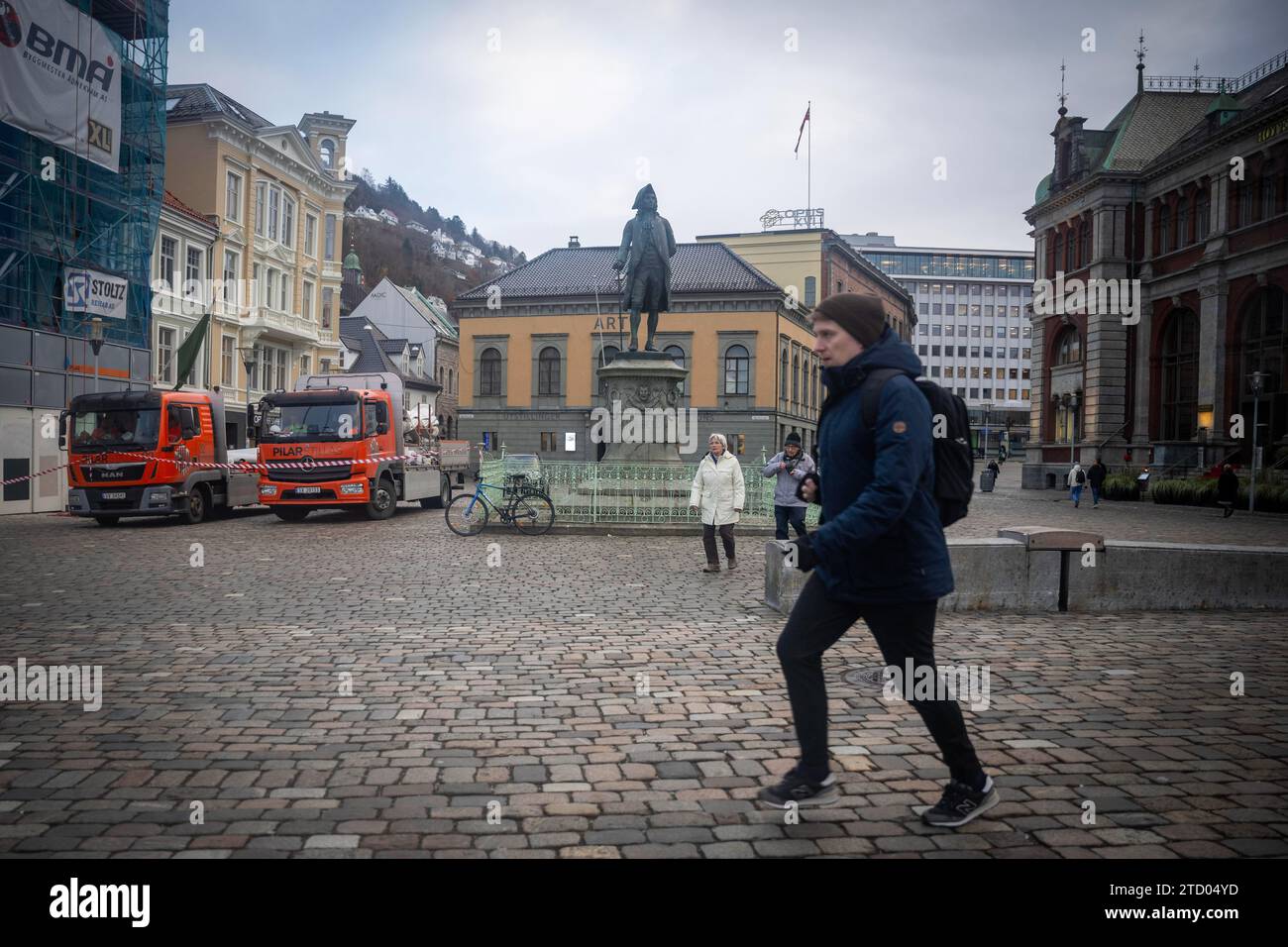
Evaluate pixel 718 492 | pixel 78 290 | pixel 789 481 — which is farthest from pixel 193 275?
pixel 789 481

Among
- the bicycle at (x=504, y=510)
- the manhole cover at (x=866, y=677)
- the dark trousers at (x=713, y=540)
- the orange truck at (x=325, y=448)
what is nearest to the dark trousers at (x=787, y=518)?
the dark trousers at (x=713, y=540)

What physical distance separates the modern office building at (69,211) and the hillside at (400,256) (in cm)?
5367

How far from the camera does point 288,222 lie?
151ft

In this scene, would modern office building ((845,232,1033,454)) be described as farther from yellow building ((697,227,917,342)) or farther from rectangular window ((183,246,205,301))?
rectangular window ((183,246,205,301))

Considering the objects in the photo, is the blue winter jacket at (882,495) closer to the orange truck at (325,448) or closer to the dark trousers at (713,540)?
the dark trousers at (713,540)

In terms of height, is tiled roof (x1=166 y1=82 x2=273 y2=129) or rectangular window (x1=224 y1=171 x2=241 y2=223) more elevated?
tiled roof (x1=166 y1=82 x2=273 y2=129)

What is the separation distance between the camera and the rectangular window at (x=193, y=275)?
38.0m

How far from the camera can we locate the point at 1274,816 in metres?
4.06

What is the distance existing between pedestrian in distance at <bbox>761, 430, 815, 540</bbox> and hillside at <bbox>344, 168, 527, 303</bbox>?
76318 millimetres

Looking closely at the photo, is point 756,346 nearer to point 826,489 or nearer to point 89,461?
point 89,461

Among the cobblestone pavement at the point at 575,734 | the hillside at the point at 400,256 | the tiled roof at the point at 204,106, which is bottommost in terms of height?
the cobblestone pavement at the point at 575,734

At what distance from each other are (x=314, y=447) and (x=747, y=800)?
58.8ft

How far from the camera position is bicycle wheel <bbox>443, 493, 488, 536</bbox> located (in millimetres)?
17688

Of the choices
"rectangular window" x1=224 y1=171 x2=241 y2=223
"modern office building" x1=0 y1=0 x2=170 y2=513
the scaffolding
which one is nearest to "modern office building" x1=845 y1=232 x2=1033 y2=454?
"rectangular window" x1=224 y1=171 x2=241 y2=223
